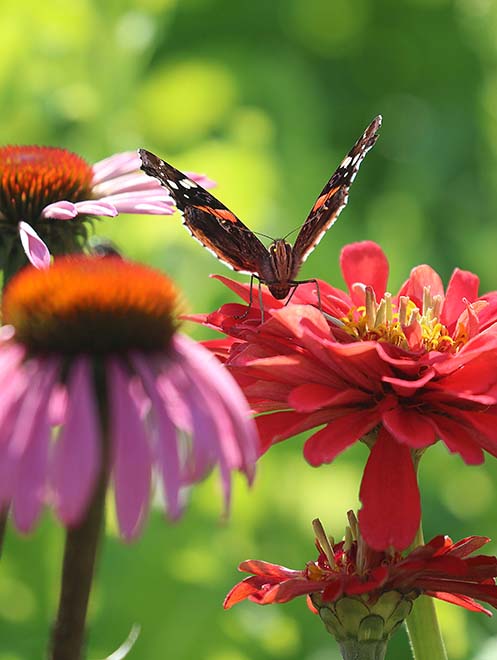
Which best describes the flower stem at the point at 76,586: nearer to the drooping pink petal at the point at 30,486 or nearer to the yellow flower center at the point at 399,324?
the drooping pink petal at the point at 30,486

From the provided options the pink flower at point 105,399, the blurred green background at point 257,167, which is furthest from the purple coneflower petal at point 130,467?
the blurred green background at point 257,167

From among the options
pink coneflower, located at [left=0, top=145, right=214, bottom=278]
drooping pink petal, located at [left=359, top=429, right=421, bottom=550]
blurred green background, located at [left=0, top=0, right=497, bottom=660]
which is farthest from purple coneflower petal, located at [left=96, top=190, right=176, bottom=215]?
blurred green background, located at [left=0, top=0, right=497, bottom=660]

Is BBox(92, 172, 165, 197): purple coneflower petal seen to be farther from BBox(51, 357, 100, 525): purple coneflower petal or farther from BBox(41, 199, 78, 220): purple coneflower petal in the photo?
BBox(51, 357, 100, 525): purple coneflower petal

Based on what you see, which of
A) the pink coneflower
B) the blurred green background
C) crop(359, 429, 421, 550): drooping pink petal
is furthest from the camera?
the blurred green background

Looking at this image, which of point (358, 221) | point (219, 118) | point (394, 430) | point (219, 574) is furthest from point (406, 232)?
point (394, 430)

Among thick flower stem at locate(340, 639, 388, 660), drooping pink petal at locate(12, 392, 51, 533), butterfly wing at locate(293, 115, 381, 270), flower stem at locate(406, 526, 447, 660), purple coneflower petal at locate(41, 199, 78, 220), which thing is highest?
butterfly wing at locate(293, 115, 381, 270)
